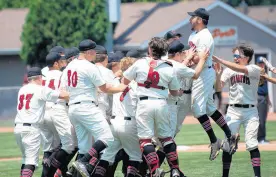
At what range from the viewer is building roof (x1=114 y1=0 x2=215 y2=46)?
127 ft

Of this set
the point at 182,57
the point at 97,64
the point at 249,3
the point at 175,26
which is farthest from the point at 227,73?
the point at 249,3

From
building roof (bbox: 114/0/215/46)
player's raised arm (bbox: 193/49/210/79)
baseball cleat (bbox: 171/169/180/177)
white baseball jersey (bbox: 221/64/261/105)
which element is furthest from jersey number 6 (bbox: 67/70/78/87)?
building roof (bbox: 114/0/215/46)

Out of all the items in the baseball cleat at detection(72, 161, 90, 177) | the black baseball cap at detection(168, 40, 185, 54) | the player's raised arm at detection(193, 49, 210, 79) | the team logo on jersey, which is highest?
the black baseball cap at detection(168, 40, 185, 54)

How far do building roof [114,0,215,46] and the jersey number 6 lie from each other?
24.8 meters

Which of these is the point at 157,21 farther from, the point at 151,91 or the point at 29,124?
the point at 151,91

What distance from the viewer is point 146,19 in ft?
134

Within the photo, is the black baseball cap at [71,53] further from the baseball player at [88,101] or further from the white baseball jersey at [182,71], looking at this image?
the white baseball jersey at [182,71]

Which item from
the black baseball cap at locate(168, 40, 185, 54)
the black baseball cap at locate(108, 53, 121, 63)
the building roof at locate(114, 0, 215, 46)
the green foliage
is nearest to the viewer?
the black baseball cap at locate(168, 40, 185, 54)

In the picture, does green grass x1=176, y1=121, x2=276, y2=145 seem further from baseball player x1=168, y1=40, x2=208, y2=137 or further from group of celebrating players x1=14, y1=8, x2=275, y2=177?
baseball player x1=168, y1=40, x2=208, y2=137

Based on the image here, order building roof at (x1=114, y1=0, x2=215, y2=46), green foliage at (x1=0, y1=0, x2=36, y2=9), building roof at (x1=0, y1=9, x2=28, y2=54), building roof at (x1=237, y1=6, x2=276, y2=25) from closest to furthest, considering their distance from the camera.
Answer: building roof at (x1=114, y1=0, x2=215, y2=46) < building roof at (x1=0, y1=9, x2=28, y2=54) < green foliage at (x1=0, y1=0, x2=36, y2=9) < building roof at (x1=237, y1=6, x2=276, y2=25)

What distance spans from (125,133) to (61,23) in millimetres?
25118

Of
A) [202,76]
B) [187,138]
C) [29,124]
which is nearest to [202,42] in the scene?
[202,76]

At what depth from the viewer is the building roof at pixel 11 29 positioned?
3909 cm

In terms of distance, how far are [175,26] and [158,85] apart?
24503 millimetres
